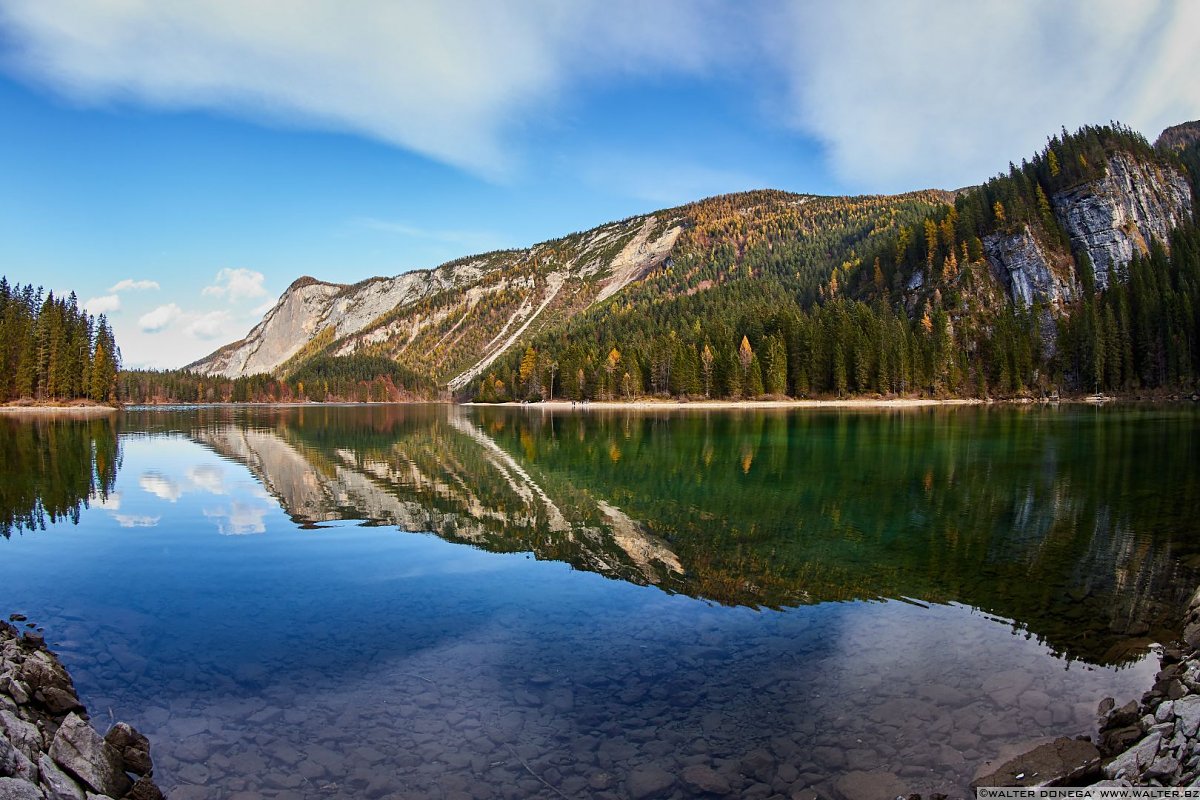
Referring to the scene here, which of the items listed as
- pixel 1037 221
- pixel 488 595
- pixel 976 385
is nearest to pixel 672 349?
pixel 976 385

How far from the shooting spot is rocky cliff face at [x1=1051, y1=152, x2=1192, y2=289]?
13838 cm

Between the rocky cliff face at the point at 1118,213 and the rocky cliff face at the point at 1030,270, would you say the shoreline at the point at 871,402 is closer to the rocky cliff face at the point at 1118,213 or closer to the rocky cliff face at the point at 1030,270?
the rocky cliff face at the point at 1030,270

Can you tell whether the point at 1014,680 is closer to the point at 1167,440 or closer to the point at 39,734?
the point at 39,734

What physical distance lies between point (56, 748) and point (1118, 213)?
18210 centimetres

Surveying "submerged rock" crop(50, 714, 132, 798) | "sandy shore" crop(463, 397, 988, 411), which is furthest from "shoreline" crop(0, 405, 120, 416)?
"submerged rock" crop(50, 714, 132, 798)

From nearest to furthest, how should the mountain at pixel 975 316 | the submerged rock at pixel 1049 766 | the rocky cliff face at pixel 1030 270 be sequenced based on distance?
the submerged rock at pixel 1049 766
the mountain at pixel 975 316
the rocky cliff face at pixel 1030 270

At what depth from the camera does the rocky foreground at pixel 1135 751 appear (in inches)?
272

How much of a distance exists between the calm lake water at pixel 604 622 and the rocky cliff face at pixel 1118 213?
448ft

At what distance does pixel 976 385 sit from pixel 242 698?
129164mm

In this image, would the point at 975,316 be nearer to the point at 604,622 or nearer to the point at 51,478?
the point at 604,622

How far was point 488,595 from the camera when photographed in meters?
15.2

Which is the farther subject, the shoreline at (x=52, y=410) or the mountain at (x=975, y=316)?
the mountain at (x=975, y=316)

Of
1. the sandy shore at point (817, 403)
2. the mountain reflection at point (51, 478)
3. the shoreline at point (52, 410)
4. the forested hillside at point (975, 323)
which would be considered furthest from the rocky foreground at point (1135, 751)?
the shoreline at point (52, 410)

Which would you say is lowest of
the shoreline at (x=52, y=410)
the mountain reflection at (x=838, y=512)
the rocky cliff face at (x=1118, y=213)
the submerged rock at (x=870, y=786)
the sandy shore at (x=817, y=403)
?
the submerged rock at (x=870, y=786)
